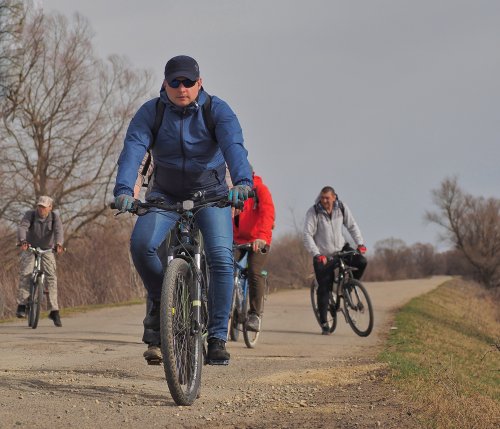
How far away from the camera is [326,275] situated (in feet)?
→ 38.1

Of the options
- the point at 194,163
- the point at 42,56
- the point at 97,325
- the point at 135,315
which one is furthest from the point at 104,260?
the point at 194,163

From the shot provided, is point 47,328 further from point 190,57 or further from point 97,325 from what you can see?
point 190,57

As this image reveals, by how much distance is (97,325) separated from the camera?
11.9 metres

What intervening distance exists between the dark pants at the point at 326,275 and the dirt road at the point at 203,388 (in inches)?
59.4

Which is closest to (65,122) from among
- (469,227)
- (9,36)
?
(9,36)

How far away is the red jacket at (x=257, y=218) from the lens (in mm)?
9219

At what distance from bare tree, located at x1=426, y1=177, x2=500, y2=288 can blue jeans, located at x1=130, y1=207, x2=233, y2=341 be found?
90713 mm

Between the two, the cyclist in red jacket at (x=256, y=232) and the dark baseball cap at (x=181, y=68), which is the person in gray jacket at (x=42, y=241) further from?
the dark baseball cap at (x=181, y=68)

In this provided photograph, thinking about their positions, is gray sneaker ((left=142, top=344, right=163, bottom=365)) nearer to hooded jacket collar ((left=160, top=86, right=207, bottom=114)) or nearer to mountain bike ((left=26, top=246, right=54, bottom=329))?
hooded jacket collar ((left=160, top=86, right=207, bottom=114))

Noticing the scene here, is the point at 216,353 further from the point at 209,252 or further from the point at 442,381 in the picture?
the point at 442,381

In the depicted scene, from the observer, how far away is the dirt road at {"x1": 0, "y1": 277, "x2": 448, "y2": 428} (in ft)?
14.2

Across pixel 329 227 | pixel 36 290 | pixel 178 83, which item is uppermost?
pixel 178 83

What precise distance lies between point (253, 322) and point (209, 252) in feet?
13.8

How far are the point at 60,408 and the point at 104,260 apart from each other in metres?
21.6
